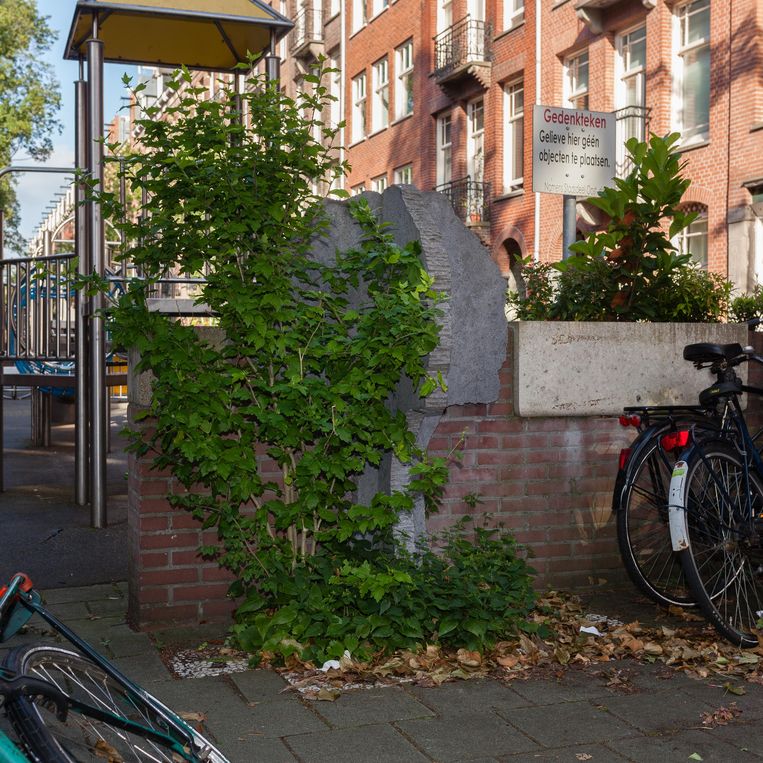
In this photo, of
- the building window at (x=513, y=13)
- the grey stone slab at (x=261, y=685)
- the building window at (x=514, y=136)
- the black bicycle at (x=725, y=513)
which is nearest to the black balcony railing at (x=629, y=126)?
the building window at (x=514, y=136)

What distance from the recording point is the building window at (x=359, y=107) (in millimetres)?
35656

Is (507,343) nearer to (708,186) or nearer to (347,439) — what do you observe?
(347,439)

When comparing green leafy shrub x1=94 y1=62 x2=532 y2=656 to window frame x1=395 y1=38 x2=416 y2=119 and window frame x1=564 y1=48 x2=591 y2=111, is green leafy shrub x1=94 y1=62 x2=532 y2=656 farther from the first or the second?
window frame x1=395 y1=38 x2=416 y2=119

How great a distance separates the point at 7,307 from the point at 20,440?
17.1ft

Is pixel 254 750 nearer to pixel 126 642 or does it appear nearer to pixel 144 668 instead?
pixel 144 668

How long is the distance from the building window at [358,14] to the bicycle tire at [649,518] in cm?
3270

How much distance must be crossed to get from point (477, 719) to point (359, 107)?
111ft

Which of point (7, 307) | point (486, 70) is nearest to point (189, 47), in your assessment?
point (7, 307)

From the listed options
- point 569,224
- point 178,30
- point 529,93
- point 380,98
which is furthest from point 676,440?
point 380,98

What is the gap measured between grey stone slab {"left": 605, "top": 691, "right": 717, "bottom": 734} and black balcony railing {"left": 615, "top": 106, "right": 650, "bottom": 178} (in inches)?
684

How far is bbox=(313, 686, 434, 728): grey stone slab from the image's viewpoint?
3.63 metres

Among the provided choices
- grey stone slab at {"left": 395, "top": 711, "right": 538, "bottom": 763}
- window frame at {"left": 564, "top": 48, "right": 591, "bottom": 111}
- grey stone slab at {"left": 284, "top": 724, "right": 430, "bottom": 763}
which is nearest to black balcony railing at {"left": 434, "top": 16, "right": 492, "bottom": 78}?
window frame at {"left": 564, "top": 48, "right": 591, "bottom": 111}

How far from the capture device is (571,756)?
10.9 ft

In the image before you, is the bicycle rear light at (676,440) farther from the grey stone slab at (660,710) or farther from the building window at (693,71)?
the building window at (693,71)
